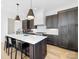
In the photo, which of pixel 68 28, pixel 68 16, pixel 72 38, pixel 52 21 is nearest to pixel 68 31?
pixel 68 28

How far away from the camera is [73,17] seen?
15.4 ft

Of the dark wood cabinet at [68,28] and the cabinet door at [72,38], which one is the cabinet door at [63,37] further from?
the cabinet door at [72,38]

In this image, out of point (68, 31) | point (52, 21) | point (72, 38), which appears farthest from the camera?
point (52, 21)

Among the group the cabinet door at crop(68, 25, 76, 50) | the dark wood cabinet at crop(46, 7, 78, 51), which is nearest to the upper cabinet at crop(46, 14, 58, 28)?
the dark wood cabinet at crop(46, 7, 78, 51)

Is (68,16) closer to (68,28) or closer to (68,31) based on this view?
(68,28)

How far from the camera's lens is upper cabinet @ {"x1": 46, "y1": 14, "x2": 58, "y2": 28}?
6.12 m

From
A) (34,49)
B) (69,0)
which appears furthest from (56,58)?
(69,0)

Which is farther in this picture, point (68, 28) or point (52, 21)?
point (52, 21)

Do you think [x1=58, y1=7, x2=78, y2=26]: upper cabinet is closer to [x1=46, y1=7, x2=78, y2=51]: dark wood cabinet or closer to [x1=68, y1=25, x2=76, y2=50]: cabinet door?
[x1=46, y1=7, x2=78, y2=51]: dark wood cabinet

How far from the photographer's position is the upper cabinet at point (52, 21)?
612cm

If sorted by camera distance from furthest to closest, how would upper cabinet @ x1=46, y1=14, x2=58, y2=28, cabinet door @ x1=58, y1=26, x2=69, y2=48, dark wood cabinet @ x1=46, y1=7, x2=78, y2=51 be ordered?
upper cabinet @ x1=46, y1=14, x2=58, y2=28
cabinet door @ x1=58, y1=26, x2=69, y2=48
dark wood cabinet @ x1=46, y1=7, x2=78, y2=51

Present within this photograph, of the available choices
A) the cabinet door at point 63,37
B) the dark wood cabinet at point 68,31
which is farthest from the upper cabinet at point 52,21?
the cabinet door at point 63,37

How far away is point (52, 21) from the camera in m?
6.36

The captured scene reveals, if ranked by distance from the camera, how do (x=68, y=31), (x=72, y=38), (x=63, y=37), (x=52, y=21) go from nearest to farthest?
(x=72, y=38), (x=68, y=31), (x=63, y=37), (x=52, y=21)
